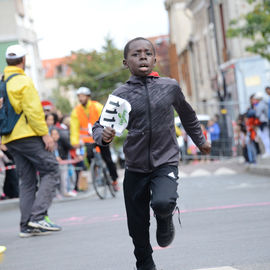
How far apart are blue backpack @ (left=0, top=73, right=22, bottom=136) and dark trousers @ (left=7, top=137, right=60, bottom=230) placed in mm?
180

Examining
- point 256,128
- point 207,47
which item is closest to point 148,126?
point 256,128

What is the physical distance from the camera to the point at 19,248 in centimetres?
818

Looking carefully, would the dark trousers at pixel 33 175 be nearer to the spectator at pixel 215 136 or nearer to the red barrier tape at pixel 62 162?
the red barrier tape at pixel 62 162

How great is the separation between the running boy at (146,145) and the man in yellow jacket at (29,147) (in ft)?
12.3

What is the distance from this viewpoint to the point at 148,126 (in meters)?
5.36

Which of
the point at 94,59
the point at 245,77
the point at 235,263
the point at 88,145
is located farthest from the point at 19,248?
the point at 94,59

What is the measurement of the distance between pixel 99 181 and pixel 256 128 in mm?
6932

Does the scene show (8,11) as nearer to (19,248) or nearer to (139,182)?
(19,248)

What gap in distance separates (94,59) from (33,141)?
171 ft

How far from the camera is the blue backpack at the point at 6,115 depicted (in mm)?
9188

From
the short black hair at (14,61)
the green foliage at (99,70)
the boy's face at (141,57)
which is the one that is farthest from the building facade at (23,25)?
the boy's face at (141,57)

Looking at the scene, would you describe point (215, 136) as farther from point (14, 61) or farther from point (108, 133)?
point (108, 133)

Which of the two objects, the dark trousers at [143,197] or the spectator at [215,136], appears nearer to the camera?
the dark trousers at [143,197]

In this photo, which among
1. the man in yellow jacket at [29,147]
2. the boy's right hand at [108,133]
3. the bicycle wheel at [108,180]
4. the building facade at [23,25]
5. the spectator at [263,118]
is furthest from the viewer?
the building facade at [23,25]
